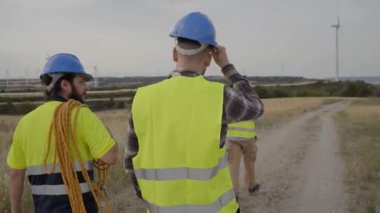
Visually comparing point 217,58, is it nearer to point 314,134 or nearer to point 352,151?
point 352,151

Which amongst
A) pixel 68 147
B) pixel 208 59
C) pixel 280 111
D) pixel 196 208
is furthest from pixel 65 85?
pixel 280 111

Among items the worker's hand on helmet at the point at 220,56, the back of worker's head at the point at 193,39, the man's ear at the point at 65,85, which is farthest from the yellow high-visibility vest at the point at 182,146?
the man's ear at the point at 65,85

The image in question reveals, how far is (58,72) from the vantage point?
3500 millimetres

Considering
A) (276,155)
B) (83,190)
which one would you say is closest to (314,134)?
(276,155)

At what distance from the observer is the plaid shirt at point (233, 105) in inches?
108

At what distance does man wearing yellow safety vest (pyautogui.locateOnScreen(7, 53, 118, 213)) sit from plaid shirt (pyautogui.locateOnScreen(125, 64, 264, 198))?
56cm

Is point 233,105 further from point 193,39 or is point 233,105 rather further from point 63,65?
point 63,65

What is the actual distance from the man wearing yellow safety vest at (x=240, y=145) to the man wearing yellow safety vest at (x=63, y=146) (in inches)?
174

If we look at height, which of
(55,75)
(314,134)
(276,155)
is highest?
(55,75)

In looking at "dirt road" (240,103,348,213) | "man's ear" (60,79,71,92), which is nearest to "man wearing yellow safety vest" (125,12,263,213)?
"man's ear" (60,79,71,92)

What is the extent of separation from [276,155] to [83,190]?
10.4 meters

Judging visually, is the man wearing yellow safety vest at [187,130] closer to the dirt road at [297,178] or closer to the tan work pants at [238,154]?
the dirt road at [297,178]

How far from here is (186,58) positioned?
2.79 meters

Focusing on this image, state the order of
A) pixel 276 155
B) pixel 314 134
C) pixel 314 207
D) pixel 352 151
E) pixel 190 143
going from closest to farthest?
1. pixel 190 143
2. pixel 314 207
3. pixel 276 155
4. pixel 352 151
5. pixel 314 134
